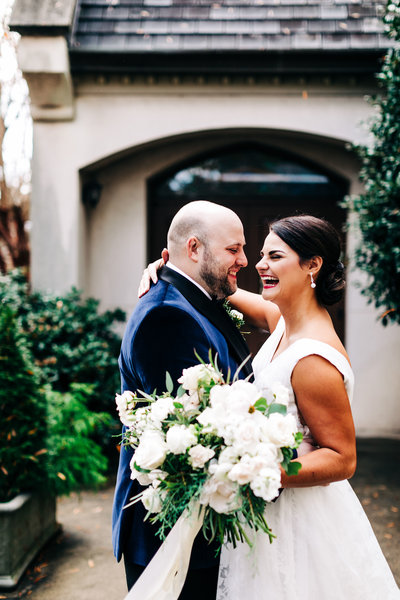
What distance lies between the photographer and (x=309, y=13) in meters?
7.43

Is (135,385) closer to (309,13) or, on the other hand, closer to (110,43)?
(110,43)

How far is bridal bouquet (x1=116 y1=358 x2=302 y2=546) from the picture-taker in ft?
5.77

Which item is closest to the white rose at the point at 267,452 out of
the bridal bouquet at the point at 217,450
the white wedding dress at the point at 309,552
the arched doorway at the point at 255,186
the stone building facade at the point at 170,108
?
the bridal bouquet at the point at 217,450

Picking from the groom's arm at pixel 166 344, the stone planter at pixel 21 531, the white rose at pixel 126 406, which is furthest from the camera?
the stone planter at pixel 21 531

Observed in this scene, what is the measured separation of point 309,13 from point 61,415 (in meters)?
6.14

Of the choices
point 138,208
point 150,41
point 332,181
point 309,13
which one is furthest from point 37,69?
point 332,181

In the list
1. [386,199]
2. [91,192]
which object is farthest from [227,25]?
[386,199]

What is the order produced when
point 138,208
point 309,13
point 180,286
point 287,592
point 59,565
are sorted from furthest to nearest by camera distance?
1. point 138,208
2. point 309,13
3. point 59,565
4. point 180,286
5. point 287,592

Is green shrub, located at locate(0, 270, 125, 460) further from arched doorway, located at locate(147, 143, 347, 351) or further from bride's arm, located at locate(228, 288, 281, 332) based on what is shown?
bride's arm, located at locate(228, 288, 281, 332)

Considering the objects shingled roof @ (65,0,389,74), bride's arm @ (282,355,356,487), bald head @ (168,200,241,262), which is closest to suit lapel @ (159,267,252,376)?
bald head @ (168,200,241,262)

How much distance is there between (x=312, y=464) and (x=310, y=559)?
535 millimetres

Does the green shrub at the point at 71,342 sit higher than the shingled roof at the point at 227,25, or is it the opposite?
the shingled roof at the point at 227,25

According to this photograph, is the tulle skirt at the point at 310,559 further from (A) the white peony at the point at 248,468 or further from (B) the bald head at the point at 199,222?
(B) the bald head at the point at 199,222

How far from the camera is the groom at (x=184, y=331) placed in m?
2.29
